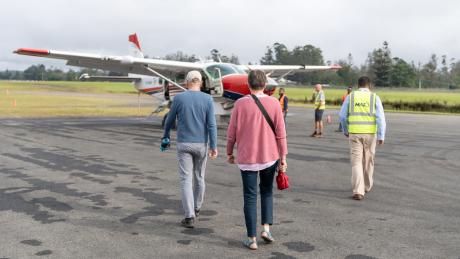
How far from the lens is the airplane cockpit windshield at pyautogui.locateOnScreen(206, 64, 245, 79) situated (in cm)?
1658

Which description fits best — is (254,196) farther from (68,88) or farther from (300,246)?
(68,88)

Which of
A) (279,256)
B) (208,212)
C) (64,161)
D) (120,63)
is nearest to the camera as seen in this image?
(279,256)

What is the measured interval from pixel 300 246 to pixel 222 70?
12.8 metres

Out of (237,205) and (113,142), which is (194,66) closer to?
(113,142)

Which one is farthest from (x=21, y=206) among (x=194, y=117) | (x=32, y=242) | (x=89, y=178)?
(x=194, y=117)

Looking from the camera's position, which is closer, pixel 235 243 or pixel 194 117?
pixel 235 243

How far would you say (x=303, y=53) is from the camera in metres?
126

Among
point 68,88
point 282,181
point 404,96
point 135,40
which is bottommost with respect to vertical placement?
point 404,96

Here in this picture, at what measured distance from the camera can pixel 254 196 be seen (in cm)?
443

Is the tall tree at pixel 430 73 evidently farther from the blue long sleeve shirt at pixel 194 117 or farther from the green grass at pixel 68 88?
the blue long sleeve shirt at pixel 194 117

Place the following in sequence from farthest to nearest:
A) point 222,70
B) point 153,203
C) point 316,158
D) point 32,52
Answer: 1. point 222,70
2. point 32,52
3. point 316,158
4. point 153,203

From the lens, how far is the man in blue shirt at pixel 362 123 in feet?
22.0

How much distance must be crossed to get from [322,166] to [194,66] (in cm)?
967

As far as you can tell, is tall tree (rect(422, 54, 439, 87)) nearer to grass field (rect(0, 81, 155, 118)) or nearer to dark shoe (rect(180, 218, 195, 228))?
grass field (rect(0, 81, 155, 118))
